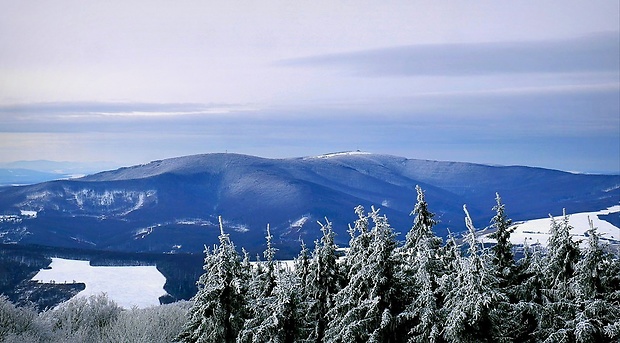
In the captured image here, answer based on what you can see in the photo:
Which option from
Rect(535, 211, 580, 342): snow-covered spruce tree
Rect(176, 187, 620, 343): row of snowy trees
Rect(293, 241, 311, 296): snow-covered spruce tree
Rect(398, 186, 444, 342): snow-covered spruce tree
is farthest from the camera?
Rect(293, 241, 311, 296): snow-covered spruce tree

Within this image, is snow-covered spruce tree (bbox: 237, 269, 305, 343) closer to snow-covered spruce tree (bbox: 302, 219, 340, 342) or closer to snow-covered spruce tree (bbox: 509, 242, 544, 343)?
snow-covered spruce tree (bbox: 302, 219, 340, 342)

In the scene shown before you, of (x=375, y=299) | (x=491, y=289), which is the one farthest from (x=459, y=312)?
(x=375, y=299)

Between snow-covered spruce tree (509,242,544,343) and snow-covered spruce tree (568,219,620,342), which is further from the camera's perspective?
snow-covered spruce tree (509,242,544,343)

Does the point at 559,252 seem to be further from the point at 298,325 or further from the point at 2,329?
the point at 2,329

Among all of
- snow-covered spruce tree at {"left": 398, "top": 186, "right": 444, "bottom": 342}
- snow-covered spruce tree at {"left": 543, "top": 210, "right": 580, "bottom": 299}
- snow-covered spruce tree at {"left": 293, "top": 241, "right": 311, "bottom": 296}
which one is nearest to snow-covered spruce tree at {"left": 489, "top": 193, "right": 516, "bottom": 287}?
snow-covered spruce tree at {"left": 543, "top": 210, "right": 580, "bottom": 299}

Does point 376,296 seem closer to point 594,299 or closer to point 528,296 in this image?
point 528,296

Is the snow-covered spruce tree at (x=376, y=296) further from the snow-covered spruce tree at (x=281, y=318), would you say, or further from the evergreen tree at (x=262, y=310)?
the evergreen tree at (x=262, y=310)
